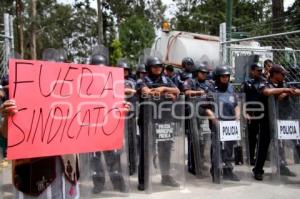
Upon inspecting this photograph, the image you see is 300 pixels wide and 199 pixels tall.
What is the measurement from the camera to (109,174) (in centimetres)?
582

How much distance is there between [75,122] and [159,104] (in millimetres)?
2643

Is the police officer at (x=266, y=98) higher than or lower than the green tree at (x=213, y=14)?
lower

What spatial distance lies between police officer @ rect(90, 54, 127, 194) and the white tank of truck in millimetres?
7610

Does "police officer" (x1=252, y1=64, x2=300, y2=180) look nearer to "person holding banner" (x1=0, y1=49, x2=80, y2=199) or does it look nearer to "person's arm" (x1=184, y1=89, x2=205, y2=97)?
"person's arm" (x1=184, y1=89, x2=205, y2=97)

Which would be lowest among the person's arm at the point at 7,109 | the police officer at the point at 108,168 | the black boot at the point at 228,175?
the black boot at the point at 228,175

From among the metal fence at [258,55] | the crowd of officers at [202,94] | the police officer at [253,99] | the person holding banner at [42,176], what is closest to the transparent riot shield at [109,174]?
the crowd of officers at [202,94]

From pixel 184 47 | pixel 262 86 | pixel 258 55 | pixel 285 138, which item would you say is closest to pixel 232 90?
pixel 262 86

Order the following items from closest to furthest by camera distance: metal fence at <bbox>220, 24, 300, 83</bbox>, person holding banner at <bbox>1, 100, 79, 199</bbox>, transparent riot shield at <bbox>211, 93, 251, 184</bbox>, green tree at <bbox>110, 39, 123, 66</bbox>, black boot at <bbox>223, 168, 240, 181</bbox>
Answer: person holding banner at <bbox>1, 100, 79, 199</bbox> < transparent riot shield at <bbox>211, 93, 251, 184</bbox> < black boot at <bbox>223, 168, 240, 181</bbox> < metal fence at <bbox>220, 24, 300, 83</bbox> < green tree at <bbox>110, 39, 123, 66</bbox>

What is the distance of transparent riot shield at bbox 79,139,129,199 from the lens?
226 inches

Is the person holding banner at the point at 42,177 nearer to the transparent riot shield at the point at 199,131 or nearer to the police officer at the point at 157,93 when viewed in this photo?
the police officer at the point at 157,93

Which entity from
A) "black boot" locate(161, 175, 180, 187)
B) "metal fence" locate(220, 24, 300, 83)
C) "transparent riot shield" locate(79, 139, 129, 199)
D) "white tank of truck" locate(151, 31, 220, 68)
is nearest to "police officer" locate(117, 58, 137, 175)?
"transparent riot shield" locate(79, 139, 129, 199)

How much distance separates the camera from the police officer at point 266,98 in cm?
645

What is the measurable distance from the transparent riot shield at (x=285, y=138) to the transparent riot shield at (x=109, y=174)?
7.27 feet

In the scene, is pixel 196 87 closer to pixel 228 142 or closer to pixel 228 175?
pixel 228 142
